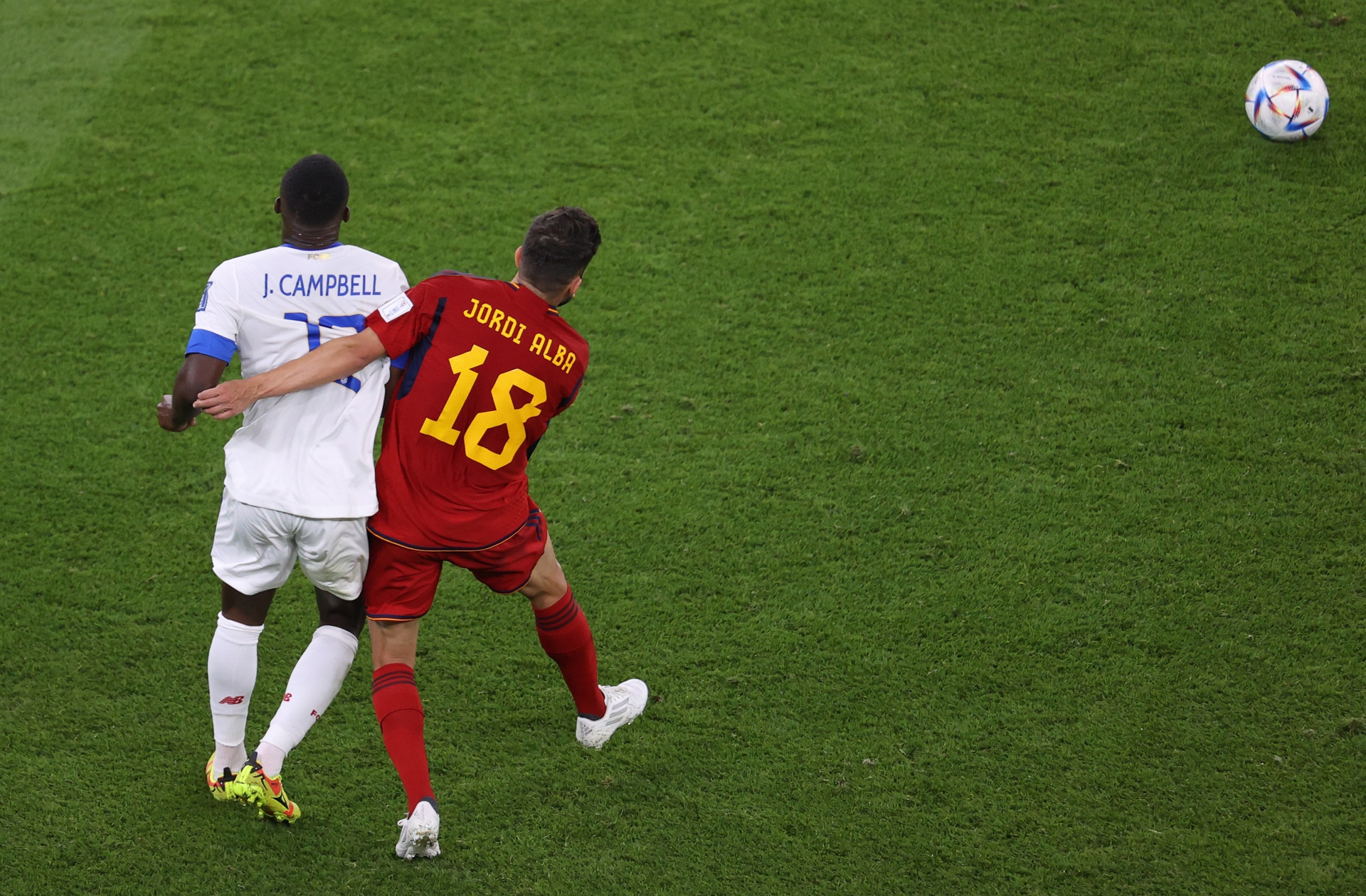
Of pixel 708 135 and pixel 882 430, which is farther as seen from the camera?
pixel 708 135

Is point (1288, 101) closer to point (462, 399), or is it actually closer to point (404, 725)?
point (462, 399)

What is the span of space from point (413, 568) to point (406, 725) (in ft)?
1.20

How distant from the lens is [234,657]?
8.92ft

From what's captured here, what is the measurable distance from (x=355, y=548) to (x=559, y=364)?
2.12 feet

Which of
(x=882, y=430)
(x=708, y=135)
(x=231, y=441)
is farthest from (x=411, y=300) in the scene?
(x=708, y=135)

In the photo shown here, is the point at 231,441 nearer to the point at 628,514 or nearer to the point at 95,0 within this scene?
the point at 628,514

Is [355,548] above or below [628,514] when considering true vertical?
above

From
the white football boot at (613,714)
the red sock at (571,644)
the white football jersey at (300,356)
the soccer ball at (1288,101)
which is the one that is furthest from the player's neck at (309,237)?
the soccer ball at (1288,101)

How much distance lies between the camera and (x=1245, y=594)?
136 inches

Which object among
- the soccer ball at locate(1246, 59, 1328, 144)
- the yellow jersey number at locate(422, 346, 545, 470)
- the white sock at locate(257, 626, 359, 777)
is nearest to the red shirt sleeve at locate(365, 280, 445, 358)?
the yellow jersey number at locate(422, 346, 545, 470)

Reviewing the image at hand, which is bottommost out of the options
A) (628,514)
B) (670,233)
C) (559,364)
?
(628,514)

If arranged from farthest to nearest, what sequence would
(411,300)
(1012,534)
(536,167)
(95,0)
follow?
1. (95,0)
2. (536,167)
3. (1012,534)
4. (411,300)

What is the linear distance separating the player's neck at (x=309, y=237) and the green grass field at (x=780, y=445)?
4.34 feet

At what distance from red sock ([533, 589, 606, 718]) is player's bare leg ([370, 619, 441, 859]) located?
346mm
